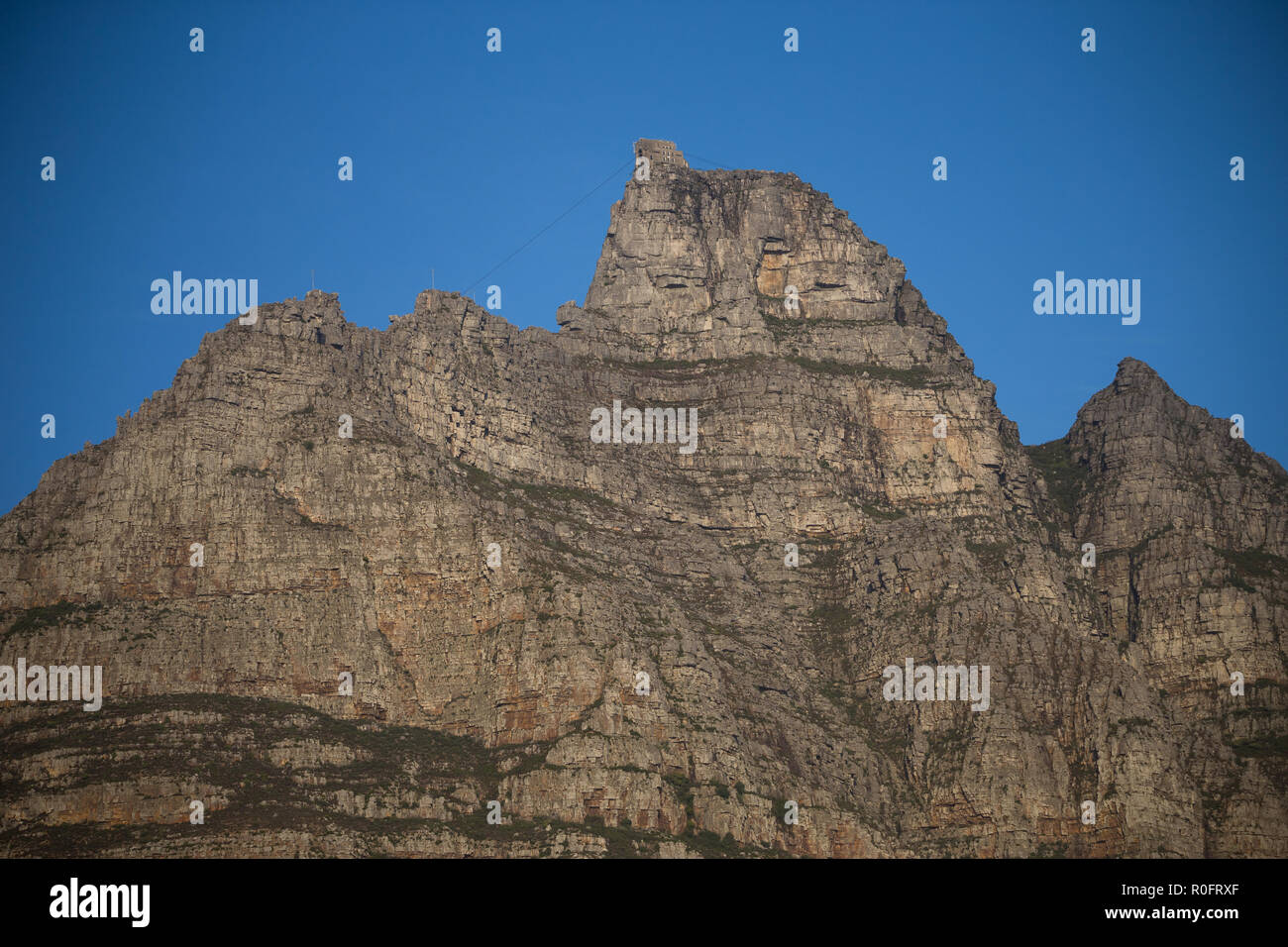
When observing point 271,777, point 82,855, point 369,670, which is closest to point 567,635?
point 369,670

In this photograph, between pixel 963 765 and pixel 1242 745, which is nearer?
pixel 963 765

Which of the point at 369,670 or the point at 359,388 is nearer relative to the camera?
the point at 369,670

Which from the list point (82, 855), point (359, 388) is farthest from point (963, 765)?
point (82, 855)

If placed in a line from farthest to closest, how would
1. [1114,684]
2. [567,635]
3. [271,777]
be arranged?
[1114,684] < [567,635] < [271,777]

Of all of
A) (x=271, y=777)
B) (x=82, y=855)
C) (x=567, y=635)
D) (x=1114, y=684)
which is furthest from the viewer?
(x=1114, y=684)

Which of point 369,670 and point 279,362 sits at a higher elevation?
point 279,362

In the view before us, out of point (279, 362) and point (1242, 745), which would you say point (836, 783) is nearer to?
point (1242, 745)

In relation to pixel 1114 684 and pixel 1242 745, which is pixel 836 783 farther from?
pixel 1242 745
